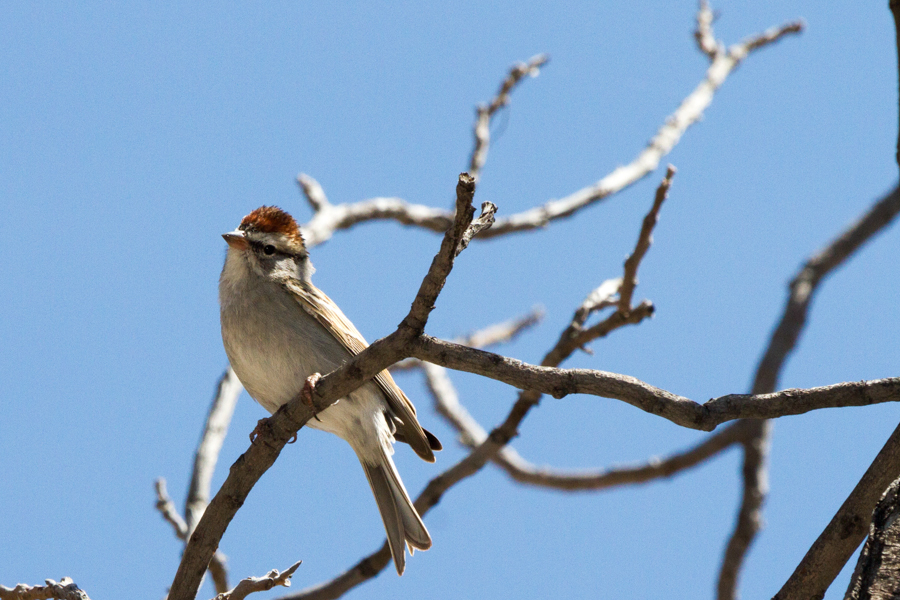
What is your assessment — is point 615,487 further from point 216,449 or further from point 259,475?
point 259,475

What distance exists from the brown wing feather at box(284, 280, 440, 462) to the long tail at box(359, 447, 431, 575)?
186 mm

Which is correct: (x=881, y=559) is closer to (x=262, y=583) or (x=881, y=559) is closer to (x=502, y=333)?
(x=262, y=583)

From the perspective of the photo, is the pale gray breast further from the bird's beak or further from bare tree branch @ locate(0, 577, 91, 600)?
bare tree branch @ locate(0, 577, 91, 600)

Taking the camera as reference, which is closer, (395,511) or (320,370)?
(320,370)

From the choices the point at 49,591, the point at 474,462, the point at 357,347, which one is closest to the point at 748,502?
the point at 474,462

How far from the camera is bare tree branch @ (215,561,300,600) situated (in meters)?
3.08

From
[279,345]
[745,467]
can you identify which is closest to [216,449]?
[279,345]

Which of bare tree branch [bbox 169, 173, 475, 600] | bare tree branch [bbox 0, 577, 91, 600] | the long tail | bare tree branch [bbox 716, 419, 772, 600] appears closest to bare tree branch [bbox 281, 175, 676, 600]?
the long tail

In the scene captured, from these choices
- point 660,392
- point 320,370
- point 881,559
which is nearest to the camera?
point 881,559

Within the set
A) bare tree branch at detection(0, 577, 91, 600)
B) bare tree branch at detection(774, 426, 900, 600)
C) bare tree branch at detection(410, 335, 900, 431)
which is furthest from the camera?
bare tree branch at detection(0, 577, 91, 600)

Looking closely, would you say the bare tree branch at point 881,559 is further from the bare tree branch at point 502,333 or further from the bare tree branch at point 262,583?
the bare tree branch at point 502,333

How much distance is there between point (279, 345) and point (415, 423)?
86 cm

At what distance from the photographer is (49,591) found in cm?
332

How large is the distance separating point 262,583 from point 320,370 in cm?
158
